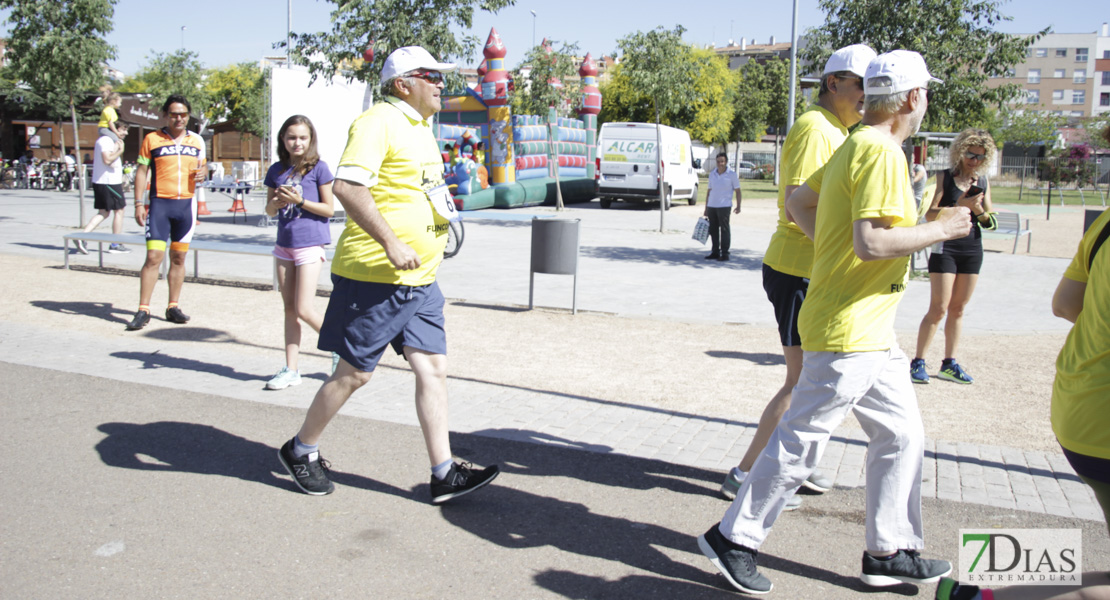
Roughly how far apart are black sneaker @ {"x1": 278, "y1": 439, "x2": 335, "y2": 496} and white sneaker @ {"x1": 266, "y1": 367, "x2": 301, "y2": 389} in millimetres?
1837

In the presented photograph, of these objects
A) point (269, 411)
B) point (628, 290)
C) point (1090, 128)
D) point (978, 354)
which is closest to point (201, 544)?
point (269, 411)

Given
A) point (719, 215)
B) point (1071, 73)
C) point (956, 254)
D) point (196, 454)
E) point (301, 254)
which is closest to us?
point (196, 454)

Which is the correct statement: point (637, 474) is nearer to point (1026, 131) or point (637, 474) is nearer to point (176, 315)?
point (176, 315)

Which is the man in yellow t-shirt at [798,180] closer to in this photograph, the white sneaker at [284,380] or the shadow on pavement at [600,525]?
the shadow on pavement at [600,525]

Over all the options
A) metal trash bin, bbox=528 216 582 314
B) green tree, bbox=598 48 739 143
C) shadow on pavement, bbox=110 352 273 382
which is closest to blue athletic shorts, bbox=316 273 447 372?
shadow on pavement, bbox=110 352 273 382

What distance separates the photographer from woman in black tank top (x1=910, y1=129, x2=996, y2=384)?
19.5 ft

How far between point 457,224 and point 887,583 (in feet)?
37.7

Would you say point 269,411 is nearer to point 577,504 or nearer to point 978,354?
point 577,504

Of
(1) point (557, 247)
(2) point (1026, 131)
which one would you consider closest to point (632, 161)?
(1) point (557, 247)

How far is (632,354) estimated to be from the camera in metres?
7.01

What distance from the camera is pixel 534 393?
5.79 meters

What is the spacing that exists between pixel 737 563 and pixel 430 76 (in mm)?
2317

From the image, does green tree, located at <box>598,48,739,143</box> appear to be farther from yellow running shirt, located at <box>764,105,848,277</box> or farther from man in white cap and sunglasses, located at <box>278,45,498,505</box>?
man in white cap and sunglasses, located at <box>278,45,498,505</box>

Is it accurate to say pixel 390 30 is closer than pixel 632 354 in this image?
No
